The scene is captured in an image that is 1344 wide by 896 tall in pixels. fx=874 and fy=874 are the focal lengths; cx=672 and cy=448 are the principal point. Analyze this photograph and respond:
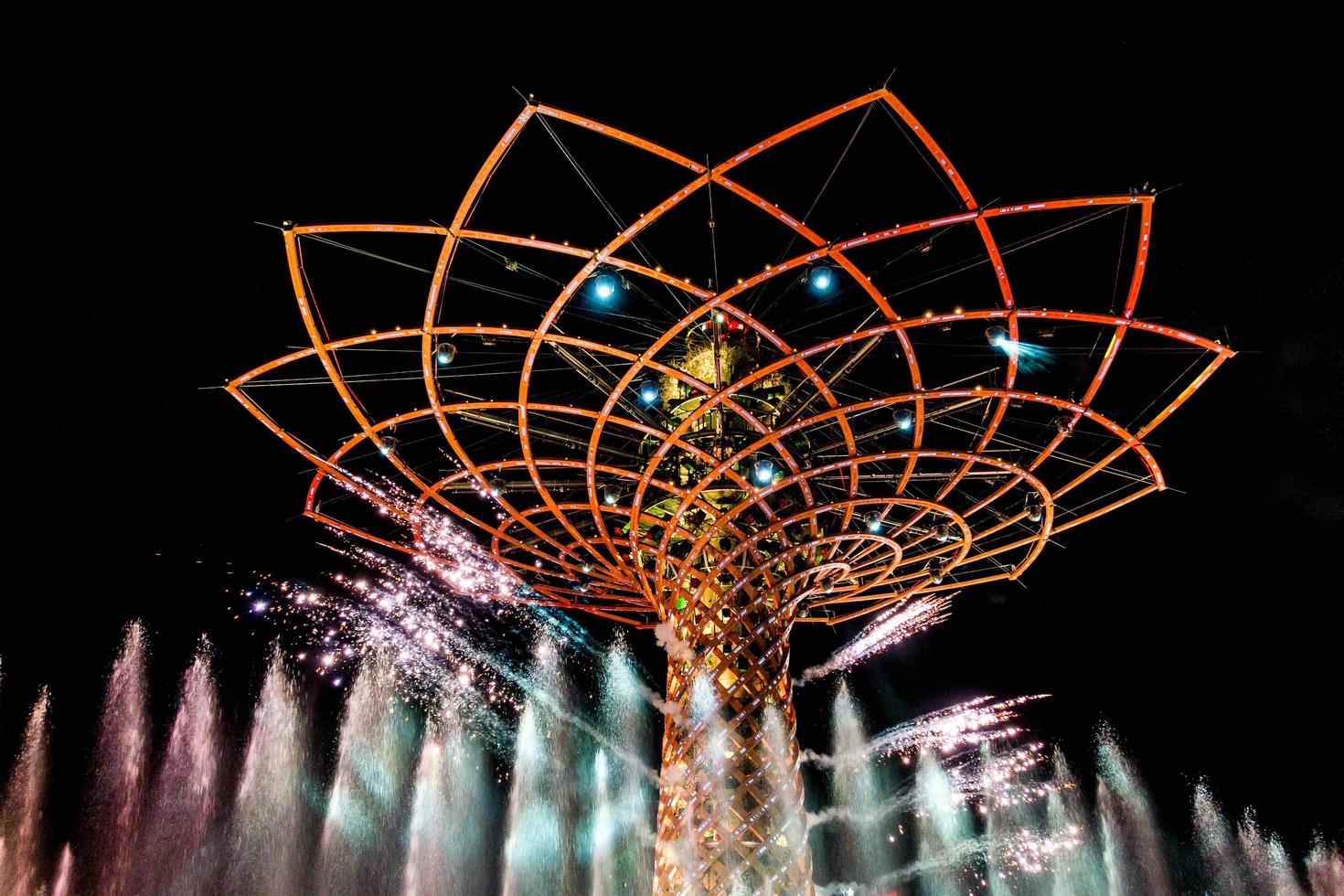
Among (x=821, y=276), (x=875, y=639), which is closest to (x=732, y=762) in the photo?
(x=821, y=276)

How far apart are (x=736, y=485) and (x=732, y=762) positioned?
4.66m

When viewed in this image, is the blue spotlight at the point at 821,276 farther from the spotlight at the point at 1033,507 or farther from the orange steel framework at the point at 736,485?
the spotlight at the point at 1033,507

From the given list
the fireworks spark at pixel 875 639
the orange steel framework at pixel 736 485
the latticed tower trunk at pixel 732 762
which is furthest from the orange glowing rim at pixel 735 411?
the fireworks spark at pixel 875 639

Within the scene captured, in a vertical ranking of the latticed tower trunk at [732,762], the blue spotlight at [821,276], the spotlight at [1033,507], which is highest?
the blue spotlight at [821,276]

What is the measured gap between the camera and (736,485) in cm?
1562

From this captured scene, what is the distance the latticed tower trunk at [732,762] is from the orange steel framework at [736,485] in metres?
0.03

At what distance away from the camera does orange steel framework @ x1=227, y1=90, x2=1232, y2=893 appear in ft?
36.4

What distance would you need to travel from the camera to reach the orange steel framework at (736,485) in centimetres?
1109

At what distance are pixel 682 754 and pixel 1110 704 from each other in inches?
844

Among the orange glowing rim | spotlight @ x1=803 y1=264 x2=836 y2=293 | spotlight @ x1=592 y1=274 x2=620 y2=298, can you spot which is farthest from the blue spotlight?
spotlight @ x1=592 y1=274 x2=620 y2=298

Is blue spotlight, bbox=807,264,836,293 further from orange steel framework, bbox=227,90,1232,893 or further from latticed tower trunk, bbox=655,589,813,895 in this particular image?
latticed tower trunk, bbox=655,589,813,895

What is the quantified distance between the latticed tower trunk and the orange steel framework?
0.03m

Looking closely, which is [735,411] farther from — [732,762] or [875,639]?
[875,639]

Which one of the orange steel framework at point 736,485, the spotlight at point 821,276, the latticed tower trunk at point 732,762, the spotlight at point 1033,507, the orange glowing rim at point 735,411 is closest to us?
the orange glowing rim at point 735,411
